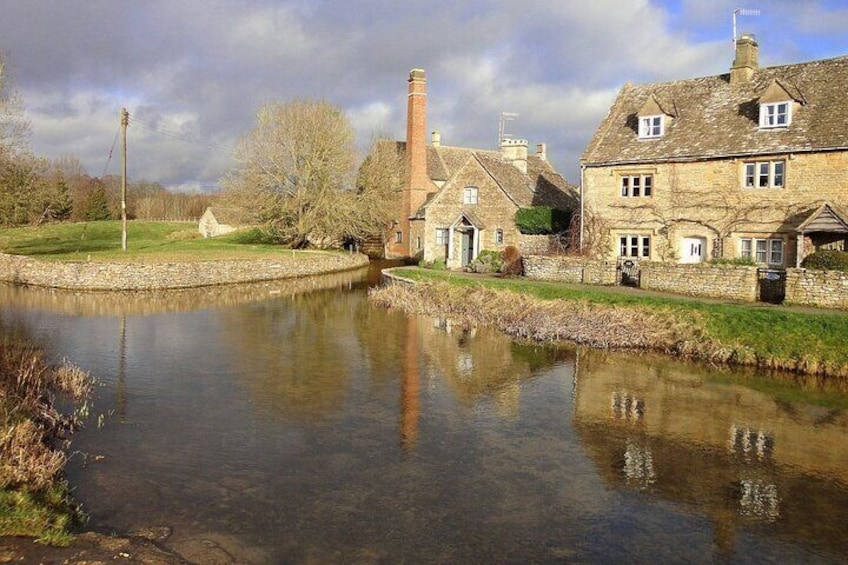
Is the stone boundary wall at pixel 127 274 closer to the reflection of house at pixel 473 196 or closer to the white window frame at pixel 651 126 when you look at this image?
the reflection of house at pixel 473 196

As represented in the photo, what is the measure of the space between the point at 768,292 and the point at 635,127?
41.9 feet

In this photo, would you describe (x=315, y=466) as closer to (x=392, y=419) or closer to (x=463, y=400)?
(x=392, y=419)

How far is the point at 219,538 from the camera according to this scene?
8.30 m

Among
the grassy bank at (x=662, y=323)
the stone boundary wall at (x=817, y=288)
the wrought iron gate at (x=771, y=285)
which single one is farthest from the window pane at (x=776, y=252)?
the grassy bank at (x=662, y=323)

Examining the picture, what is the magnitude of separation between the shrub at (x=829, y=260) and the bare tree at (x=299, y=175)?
33.0 meters

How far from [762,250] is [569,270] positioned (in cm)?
812

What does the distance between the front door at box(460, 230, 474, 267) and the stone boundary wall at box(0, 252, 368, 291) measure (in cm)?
1232

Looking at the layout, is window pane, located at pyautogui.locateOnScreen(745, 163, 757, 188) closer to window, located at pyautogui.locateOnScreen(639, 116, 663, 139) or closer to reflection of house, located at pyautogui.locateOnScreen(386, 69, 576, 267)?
window, located at pyautogui.locateOnScreen(639, 116, 663, 139)

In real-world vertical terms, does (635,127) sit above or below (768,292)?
above

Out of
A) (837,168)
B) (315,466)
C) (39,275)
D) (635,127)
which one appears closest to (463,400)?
(315,466)

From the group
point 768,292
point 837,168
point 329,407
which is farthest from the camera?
point 837,168

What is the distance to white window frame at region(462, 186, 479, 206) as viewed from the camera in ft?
129

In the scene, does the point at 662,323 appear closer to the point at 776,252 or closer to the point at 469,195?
the point at 776,252

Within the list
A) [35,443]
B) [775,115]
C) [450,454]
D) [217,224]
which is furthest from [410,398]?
[217,224]
